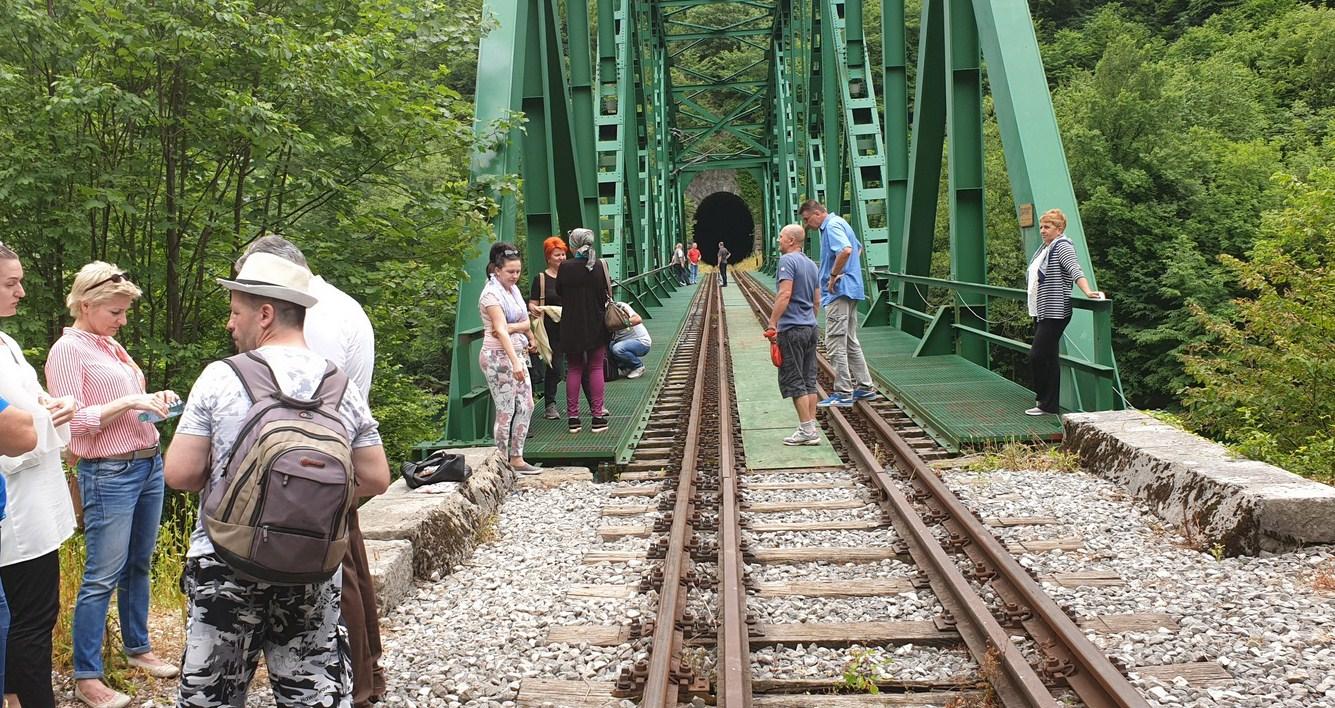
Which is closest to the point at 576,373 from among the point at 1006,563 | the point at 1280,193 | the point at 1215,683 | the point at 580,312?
the point at 580,312

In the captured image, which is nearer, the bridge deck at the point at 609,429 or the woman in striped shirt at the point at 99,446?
the woman in striped shirt at the point at 99,446

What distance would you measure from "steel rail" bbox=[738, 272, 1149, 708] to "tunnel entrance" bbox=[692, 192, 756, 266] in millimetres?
68651

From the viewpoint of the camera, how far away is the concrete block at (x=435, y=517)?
4590 millimetres

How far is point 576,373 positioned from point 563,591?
140 inches

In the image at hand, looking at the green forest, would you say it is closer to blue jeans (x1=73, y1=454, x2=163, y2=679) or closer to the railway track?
the railway track

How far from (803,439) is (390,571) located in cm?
412

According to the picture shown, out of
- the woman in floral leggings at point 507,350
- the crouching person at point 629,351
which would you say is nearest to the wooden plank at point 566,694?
the woman in floral leggings at point 507,350

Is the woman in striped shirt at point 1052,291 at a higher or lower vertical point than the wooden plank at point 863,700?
higher

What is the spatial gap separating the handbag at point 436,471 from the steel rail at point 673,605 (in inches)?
48.6

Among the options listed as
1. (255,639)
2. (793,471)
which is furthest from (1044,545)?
(255,639)

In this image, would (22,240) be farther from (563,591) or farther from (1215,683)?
(1215,683)

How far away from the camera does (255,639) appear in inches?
92.6

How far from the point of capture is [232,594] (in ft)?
7.36

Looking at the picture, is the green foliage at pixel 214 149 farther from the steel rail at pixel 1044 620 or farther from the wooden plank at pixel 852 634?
the wooden plank at pixel 852 634
